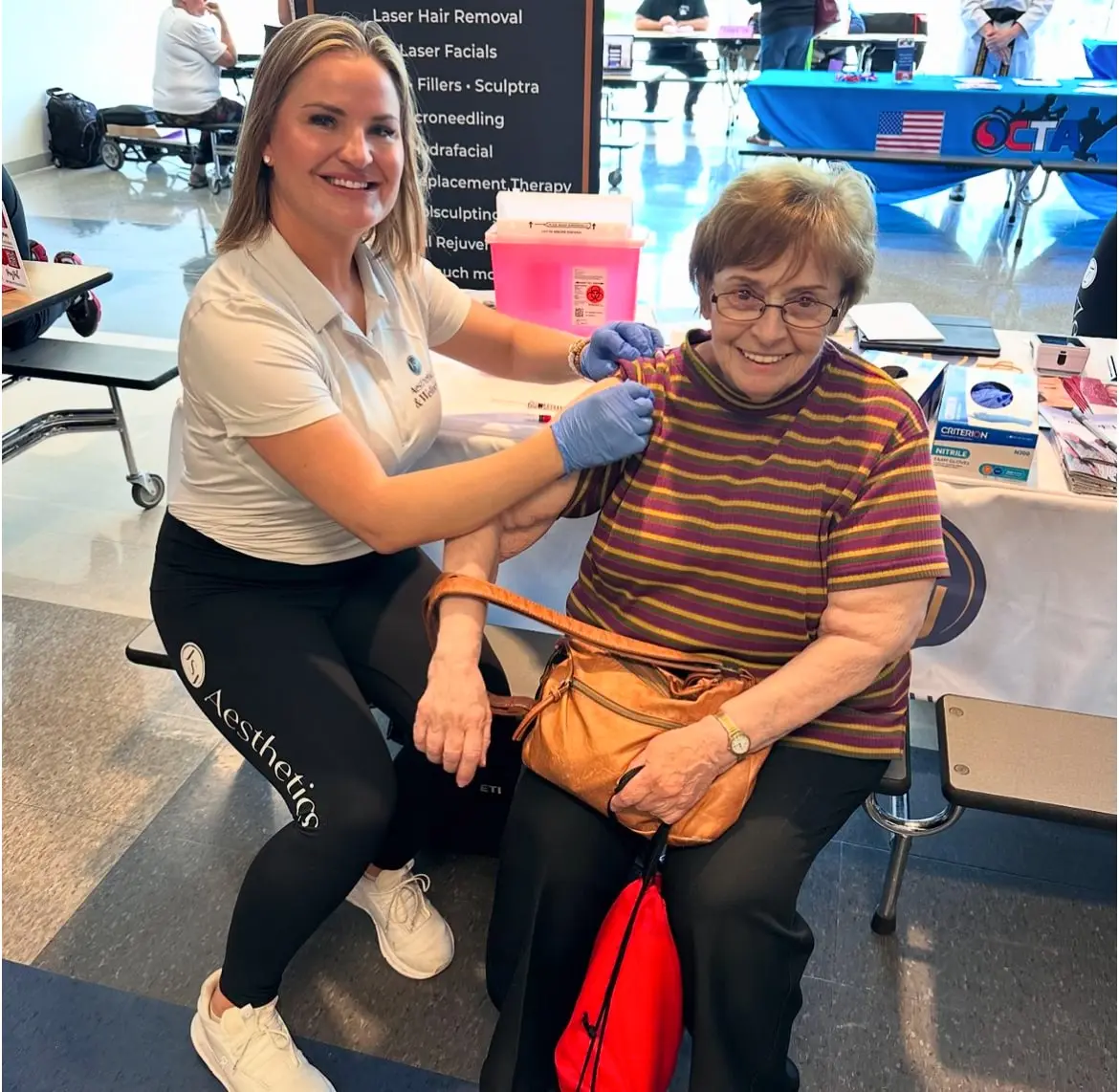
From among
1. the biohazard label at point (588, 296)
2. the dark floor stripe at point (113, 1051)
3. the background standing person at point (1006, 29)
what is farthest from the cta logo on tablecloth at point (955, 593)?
the background standing person at point (1006, 29)

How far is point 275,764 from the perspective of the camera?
135cm

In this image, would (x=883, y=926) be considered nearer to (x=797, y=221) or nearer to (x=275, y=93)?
(x=797, y=221)

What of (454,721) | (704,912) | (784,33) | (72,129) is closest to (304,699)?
(454,721)

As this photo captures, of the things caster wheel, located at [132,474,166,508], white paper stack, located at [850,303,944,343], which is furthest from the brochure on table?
white paper stack, located at [850,303,944,343]

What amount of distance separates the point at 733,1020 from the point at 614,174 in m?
6.55

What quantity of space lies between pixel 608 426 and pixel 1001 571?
870mm

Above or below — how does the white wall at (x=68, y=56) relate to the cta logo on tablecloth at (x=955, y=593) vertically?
above

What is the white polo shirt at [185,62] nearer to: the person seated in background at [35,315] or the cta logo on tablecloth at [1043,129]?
the person seated in background at [35,315]

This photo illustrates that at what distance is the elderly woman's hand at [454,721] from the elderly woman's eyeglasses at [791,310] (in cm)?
62

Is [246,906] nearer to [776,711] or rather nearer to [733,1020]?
[733,1020]

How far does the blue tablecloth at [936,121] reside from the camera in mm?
5281

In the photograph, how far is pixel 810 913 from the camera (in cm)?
171

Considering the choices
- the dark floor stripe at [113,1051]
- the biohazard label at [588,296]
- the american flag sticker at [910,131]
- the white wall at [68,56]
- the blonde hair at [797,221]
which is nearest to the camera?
the blonde hair at [797,221]

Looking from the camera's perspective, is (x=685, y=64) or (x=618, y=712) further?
(x=685, y=64)
